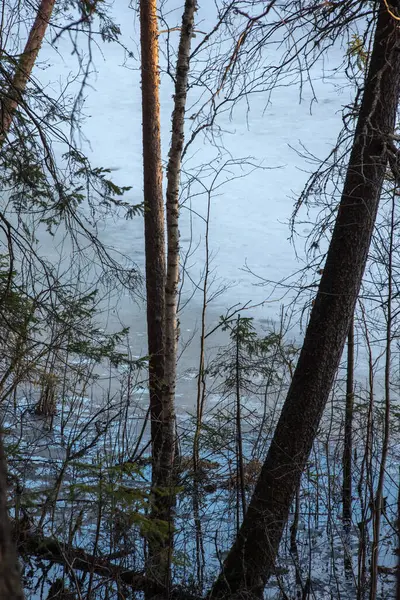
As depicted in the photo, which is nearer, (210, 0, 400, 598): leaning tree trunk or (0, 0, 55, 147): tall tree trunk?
(0, 0, 55, 147): tall tree trunk

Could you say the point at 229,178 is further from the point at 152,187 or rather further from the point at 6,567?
the point at 6,567

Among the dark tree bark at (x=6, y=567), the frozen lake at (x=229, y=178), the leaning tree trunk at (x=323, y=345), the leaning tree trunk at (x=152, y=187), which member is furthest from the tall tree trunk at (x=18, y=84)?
the frozen lake at (x=229, y=178)

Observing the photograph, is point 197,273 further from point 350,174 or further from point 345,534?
point 350,174

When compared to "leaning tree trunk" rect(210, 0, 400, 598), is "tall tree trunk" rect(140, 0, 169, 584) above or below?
above

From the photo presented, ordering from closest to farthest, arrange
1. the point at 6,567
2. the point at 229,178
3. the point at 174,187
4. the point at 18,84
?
1. the point at 6,567
2. the point at 18,84
3. the point at 174,187
4. the point at 229,178

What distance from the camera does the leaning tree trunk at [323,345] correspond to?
534 cm

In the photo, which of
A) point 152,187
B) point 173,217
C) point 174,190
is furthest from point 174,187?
point 152,187

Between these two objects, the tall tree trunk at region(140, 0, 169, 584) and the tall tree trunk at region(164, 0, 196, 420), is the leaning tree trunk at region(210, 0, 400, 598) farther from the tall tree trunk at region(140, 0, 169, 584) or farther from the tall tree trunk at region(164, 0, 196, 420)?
the tall tree trunk at region(140, 0, 169, 584)

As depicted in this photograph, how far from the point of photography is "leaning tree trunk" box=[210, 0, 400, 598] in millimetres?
5336

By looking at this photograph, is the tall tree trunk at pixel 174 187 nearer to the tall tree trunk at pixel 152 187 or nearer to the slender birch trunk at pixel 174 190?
the slender birch trunk at pixel 174 190

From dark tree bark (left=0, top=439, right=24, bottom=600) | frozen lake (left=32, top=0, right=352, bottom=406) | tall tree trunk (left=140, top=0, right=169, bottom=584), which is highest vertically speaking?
frozen lake (left=32, top=0, right=352, bottom=406)

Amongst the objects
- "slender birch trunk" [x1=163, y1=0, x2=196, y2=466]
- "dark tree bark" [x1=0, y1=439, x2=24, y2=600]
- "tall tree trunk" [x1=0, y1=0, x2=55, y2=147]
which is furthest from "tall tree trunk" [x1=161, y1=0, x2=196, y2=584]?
"dark tree bark" [x1=0, y1=439, x2=24, y2=600]

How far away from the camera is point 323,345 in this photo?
5.47 metres

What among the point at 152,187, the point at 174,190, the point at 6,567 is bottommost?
the point at 6,567
